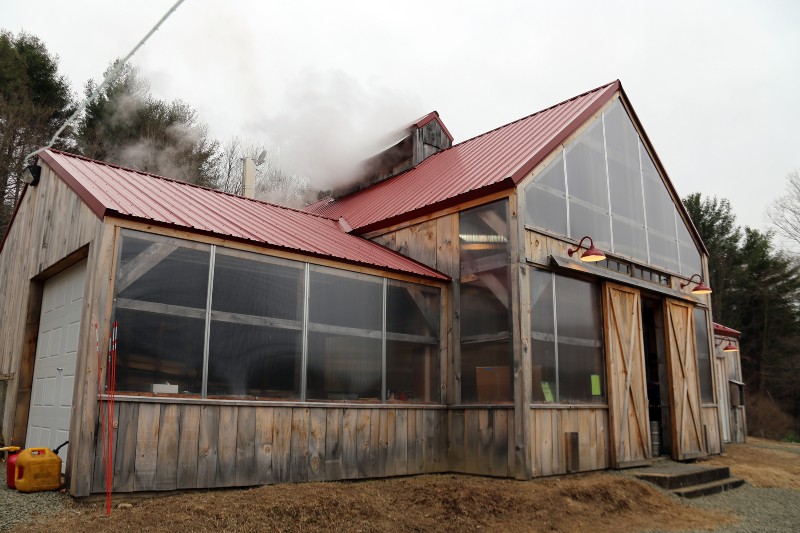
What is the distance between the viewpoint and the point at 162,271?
7.85 m

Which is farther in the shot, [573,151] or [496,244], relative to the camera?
[573,151]

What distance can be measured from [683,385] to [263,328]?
30.5 feet

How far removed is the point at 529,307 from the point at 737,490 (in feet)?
17.2

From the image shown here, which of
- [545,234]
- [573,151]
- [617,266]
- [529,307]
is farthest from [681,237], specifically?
[529,307]

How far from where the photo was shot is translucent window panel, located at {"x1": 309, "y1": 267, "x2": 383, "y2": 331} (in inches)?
371

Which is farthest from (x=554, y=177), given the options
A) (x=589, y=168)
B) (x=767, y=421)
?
(x=767, y=421)

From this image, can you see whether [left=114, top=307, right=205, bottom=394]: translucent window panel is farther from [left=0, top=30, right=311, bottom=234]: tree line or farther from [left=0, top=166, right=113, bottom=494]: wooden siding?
[left=0, top=30, right=311, bottom=234]: tree line

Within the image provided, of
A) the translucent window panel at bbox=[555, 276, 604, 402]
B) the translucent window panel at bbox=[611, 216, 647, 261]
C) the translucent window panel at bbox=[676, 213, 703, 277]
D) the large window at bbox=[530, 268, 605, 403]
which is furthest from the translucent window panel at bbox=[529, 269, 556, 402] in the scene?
the translucent window panel at bbox=[676, 213, 703, 277]

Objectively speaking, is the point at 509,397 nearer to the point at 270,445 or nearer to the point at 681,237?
the point at 270,445

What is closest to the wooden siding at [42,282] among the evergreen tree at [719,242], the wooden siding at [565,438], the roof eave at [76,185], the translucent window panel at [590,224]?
the roof eave at [76,185]

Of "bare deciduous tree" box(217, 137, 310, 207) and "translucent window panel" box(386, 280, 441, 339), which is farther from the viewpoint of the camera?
"bare deciduous tree" box(217, 137, 310, 207)

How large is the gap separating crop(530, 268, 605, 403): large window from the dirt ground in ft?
4.61

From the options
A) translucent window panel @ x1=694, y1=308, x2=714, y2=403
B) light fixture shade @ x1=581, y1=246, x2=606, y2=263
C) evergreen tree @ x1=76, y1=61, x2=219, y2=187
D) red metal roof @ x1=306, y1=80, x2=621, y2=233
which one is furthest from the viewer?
evergreen tree @ x1=76, y1=61, x2=219, y2=187

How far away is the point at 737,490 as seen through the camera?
1123 cm
